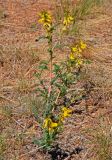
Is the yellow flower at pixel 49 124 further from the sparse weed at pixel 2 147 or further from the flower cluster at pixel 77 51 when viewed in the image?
the flower cluster at pixel 77 51

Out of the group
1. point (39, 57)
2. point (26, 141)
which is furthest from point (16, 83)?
point (26, 141)

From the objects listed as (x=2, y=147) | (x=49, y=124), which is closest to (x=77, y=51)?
(x=49, y=124)

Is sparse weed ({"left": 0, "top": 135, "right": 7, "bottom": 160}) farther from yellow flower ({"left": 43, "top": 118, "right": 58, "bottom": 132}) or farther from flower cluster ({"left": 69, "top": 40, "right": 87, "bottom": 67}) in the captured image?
flower cluster ({"left": 69, "top": 40, "right": 87, "bottom": 67})

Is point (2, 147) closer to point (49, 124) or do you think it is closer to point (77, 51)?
point (49, 124)

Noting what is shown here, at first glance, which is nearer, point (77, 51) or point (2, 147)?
point (2, 147)

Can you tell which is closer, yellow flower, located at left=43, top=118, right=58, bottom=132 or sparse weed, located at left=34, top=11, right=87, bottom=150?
yellow flower, located at left=43, top=118, right=58, bottom=132

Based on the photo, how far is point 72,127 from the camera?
3135 mm

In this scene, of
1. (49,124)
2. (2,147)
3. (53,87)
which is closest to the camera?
(49,124)

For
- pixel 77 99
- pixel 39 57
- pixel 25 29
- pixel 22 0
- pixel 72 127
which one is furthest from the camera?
pixel 22 0

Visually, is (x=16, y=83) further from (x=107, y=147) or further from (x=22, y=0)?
(x=22, y=0)

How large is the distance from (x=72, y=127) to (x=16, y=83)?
2.38 ft

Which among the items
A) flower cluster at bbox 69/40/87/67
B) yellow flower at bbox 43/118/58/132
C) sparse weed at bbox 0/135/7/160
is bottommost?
sparse weed at bbox 0/135/7/160

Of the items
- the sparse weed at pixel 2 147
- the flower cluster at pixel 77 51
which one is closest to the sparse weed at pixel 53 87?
the flower cluster at pixel 77 51

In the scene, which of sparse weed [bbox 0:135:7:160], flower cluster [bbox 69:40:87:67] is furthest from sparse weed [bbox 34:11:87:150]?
sparse weed [bbox 0:135:7:160]
